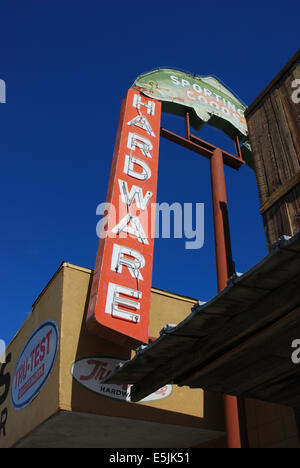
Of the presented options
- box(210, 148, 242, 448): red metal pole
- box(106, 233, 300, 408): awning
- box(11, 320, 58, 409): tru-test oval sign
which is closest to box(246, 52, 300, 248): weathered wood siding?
box(106, 233, 300, 408): awning

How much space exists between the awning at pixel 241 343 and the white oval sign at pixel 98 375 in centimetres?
214

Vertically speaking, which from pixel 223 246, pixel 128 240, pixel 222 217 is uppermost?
pixel 222 217

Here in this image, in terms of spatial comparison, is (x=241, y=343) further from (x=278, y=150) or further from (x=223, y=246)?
(x=223, y=246)

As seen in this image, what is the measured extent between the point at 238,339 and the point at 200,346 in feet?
1.89

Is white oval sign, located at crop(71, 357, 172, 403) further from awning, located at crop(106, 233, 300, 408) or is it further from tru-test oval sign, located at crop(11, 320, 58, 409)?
awning, located at crop(106, 233, 300, 408)

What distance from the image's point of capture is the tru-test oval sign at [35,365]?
31.8 feet

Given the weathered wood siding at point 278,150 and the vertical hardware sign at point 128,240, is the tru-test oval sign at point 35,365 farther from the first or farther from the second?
the weathered wood siding at point 278,150

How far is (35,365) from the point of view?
34.1 ft

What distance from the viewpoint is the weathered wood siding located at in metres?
7.88

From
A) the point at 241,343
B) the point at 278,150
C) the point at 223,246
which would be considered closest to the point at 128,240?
the point at 223,246

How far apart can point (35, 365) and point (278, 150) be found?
7.13m
